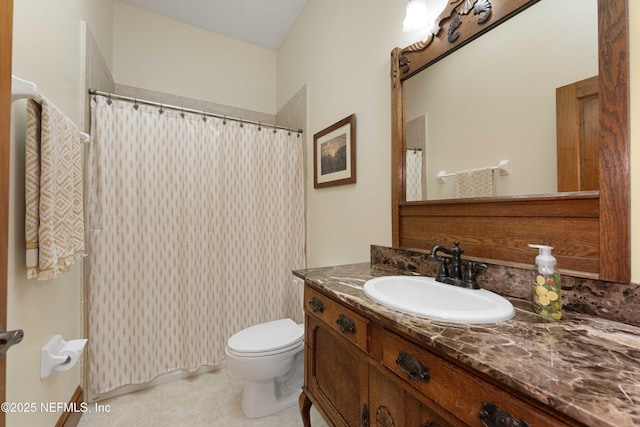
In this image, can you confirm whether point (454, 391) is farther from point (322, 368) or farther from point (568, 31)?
point (568, 31)

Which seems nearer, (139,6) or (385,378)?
(385,378)

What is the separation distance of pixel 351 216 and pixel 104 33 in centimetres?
230

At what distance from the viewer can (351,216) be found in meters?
1.70

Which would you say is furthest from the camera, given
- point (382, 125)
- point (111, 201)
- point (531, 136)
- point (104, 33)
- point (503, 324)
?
point (104, 33)

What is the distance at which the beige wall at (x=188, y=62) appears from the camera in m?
2.24

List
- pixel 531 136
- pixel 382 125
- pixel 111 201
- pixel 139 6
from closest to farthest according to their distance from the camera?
pixel 531 136 → pixel 382 125 → pixel 111 201 → pixel 139 6

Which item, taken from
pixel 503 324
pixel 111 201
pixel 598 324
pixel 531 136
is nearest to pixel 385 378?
pixel 503 324

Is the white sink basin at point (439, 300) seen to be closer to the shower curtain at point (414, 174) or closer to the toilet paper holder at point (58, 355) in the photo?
the shower curtain at point (414, 174)

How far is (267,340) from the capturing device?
154 centimetres

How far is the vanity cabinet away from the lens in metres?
0.50

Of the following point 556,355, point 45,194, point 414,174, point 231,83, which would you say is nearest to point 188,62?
point 231,83

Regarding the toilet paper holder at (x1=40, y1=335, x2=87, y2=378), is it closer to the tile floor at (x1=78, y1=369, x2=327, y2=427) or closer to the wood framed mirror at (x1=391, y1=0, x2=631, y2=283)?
the tile floor at (x1=78, y1=369, x2=327, y2=427)

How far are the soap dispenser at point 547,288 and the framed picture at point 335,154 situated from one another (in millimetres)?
1063

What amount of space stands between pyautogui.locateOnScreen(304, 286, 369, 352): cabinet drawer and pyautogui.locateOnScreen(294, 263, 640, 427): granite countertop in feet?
0.31
